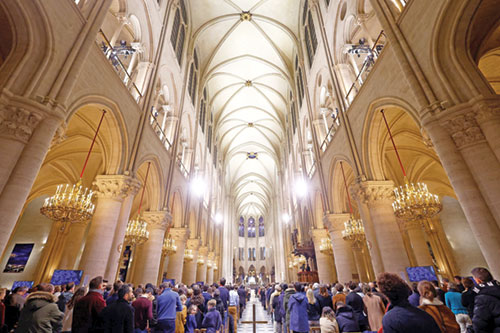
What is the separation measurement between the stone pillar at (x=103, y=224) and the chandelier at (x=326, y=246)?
9.63 m

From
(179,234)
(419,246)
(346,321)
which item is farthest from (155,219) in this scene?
(419,246)

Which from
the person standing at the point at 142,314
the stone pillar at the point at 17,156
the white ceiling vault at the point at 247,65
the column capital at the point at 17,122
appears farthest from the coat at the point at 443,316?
the white ceiling vault at the point at 247,65

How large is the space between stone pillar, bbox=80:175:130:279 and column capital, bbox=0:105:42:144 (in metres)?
3.18

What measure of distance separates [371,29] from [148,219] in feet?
41.3

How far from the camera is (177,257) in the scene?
1266 centimetres

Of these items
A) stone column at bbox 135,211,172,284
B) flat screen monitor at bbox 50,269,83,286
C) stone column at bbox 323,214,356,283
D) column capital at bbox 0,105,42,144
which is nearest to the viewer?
column capital at bbox 0,105,42,144

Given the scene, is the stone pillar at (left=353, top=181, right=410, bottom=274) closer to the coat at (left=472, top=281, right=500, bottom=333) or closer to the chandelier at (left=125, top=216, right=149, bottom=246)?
the coat at (left=472, top=281, right=500, bottom=333)

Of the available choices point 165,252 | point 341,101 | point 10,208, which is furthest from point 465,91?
point 165,252

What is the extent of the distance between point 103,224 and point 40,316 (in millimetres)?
4425

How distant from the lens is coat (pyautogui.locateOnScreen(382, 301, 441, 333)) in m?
1.53

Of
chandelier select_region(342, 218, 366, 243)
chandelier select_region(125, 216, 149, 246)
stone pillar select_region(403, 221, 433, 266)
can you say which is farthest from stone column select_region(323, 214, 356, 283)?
chandelier select_region(125, 216, 149, 246)

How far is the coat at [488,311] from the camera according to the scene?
243 centimetres

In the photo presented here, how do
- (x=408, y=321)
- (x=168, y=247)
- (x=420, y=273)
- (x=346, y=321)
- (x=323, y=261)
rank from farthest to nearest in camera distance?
(x=323, y=261), (x=168, y=247), (x=420, y=273), (x=346, y=321), (x=408, y=321)

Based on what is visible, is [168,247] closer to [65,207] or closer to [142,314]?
[65,207]
